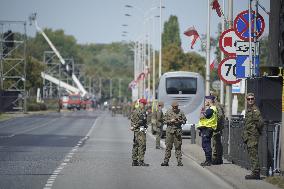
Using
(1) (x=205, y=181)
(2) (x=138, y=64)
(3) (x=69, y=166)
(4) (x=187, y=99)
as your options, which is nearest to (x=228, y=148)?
(3) (x=69, y=166)

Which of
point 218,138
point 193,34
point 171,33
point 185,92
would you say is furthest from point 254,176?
point 171,33

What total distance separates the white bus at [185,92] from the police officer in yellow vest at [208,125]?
2283 centimetres

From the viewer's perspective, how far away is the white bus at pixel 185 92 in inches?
1984

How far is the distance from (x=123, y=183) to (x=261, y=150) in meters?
3.83

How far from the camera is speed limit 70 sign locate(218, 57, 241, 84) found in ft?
91.5

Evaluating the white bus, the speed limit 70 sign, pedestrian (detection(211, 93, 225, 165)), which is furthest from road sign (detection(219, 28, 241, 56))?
the white bus

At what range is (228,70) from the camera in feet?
91.9

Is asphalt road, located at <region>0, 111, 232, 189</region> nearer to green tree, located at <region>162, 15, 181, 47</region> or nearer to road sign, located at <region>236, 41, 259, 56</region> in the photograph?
road sign, located at <region>236, 41, 259, 56</region>

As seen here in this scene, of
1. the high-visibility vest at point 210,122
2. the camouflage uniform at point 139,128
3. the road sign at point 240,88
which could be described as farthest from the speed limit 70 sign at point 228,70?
the road sign at point 240,88

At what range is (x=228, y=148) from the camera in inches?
1142

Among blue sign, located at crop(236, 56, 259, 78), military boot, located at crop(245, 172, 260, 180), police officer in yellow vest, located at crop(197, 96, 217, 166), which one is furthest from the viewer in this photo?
police officer in yellow vest, located at crop(197, 96, 217, 166)

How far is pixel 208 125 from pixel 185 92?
24148mm

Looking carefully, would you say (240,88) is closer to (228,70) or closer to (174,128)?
(228,70)

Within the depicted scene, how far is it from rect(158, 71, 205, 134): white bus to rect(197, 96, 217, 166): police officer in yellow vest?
2283 cm
